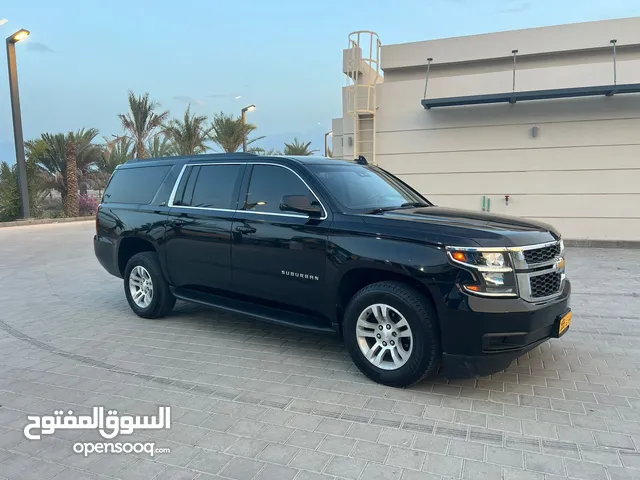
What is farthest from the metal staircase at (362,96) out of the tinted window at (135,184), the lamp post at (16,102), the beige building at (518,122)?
the lamp post at (16,102)

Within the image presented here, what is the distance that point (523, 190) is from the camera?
12055 millimetres

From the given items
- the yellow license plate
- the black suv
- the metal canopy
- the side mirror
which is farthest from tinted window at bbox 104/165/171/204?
the metal canopy

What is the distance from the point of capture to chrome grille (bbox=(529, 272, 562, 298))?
12.3ft

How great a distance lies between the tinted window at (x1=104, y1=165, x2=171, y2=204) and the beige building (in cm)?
735

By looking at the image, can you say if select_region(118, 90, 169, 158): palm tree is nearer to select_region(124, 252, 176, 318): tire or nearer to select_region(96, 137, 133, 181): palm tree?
select_region(96, 137, 133, 181): palm tree

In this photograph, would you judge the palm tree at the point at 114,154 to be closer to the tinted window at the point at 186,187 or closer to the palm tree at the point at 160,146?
the palm tree at the point at 160,146

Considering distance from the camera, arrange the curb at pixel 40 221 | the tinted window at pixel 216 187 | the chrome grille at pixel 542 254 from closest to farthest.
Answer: the chrome grille at pixel 542 254 < the tinted window at pixel 216 187 < the curb at pixel 40 221

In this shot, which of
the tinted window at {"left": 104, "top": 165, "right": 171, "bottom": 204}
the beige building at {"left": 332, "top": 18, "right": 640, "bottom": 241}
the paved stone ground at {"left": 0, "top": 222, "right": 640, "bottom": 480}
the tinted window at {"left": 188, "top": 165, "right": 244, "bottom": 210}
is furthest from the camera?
the beige building at {"left": 332, "top": 18, "right": 640, "bottom": 241}

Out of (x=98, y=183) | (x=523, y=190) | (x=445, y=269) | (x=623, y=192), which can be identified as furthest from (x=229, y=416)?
(x=98, y=183)

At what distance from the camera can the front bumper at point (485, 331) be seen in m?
3.58

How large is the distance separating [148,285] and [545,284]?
4548 millimetres

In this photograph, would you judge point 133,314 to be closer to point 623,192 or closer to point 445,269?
point 445,269

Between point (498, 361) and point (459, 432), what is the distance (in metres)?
0.66

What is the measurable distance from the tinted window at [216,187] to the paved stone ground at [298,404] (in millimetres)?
1498
